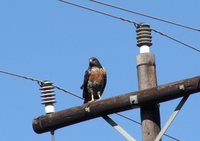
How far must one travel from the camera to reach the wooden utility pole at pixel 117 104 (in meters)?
8.23

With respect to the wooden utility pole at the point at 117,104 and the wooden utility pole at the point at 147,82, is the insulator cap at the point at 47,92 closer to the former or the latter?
the wooden utility pole at the point at 117,104

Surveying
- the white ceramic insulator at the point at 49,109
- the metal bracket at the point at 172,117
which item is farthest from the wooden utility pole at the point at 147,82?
the white ceramic insulator at the point at 49,109

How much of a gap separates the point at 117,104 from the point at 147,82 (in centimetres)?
45

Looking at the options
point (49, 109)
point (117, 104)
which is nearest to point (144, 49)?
point (117, 104)

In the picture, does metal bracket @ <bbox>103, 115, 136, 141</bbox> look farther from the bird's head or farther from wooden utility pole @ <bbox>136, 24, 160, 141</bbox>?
the bird's head

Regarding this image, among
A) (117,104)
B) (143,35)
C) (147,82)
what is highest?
(143,35)

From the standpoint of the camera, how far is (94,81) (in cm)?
1264

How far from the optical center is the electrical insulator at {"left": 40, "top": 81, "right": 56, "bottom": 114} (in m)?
9.38

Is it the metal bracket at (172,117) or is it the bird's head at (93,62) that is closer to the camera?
the metal bracket at (172,117)

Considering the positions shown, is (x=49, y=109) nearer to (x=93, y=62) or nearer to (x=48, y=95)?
(x=48, y=95)

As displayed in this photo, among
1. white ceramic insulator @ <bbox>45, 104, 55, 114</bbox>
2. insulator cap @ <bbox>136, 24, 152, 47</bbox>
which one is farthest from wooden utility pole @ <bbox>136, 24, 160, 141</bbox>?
white ceramic insulator @ <bbox>45, 104, 55, 114</bbox>

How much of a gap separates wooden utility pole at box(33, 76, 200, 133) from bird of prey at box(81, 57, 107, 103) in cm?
279

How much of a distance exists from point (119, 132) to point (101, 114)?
1.75 ft

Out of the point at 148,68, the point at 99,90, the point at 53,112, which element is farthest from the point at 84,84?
the point at 148,68
